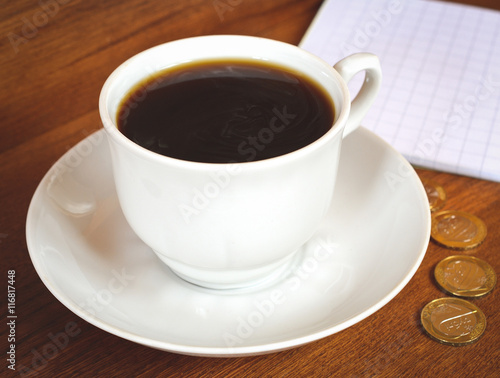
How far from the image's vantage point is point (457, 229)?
73 centimetres

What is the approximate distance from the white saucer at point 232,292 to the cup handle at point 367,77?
80 mm

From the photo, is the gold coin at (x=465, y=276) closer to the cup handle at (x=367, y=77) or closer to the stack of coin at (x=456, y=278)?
the stack of coin at (x=456, y=278)

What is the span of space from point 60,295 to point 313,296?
0.81 feet

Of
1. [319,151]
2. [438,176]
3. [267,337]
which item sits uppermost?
[319,151]

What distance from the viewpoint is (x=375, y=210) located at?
0.70 metres

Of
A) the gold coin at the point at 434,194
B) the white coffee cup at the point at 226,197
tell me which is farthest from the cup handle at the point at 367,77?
the gold coin at the point at 434,194

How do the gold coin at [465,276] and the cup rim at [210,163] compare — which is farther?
the gold coin at [465,276]

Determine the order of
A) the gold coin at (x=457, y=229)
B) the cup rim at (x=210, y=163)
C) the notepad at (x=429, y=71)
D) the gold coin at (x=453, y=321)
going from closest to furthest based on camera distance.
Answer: the cup rim at (x=210, y=163)
the gold coin at (x=453, y=321)
the gold coin at (x=457, y=229)
the notepad at (x=429, y=71)

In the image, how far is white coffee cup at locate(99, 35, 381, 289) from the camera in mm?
516

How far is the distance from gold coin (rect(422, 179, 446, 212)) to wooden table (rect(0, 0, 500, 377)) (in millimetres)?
14

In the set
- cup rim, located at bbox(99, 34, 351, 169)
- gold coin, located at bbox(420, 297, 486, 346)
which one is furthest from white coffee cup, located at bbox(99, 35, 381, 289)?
gold coin, located at bbox(420, 297, 486, 346)

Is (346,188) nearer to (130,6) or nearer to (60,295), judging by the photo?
(60,295)

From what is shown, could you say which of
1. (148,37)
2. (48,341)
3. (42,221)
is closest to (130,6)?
(148,37)

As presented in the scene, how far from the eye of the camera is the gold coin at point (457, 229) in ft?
2.35
